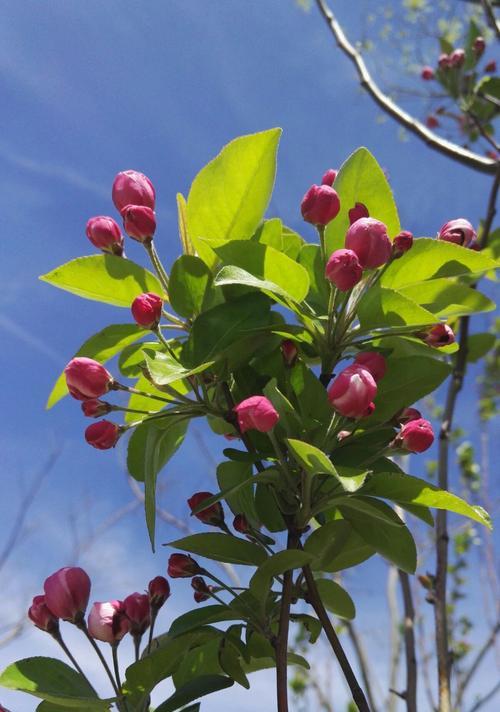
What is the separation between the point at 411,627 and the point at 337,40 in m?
2.31

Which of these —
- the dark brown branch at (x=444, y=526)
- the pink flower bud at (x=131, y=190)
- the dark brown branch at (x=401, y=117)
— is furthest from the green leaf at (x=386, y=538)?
the dark brown branch at (x=401, y=117)

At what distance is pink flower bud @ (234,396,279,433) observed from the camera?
27.7 inches

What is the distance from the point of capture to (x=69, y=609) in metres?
0.86

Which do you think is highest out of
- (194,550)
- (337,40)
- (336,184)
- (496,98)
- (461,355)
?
(337,40)

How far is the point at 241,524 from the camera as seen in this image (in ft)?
2.83

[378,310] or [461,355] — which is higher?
[461,355]

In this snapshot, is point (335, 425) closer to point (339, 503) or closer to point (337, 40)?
point (339, 503)

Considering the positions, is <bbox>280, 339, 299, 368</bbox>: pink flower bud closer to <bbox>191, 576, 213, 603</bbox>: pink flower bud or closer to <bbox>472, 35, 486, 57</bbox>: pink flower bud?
<bbox>191, 576, 213, 603</bbox>: pink flower bud

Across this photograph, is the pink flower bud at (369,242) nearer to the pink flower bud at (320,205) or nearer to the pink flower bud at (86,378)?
the pink flower bud at (320,205)

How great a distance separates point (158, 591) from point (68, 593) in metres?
0.11

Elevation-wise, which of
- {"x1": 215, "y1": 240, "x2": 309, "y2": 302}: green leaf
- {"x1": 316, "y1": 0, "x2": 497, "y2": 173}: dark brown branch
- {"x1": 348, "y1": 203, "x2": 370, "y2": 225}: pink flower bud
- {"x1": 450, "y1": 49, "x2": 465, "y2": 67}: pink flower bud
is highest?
{"x1": 450, "y1": 49, "x2": 465, "y2": 67}: pink flower bud

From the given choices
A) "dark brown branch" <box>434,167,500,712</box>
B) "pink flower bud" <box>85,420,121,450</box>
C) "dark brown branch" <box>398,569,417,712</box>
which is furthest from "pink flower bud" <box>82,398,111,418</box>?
"dark brown branch" <box>434,167,500,712</box>

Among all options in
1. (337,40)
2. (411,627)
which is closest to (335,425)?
(411,627)

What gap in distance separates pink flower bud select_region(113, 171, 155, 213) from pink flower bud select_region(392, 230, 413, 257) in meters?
0.30
